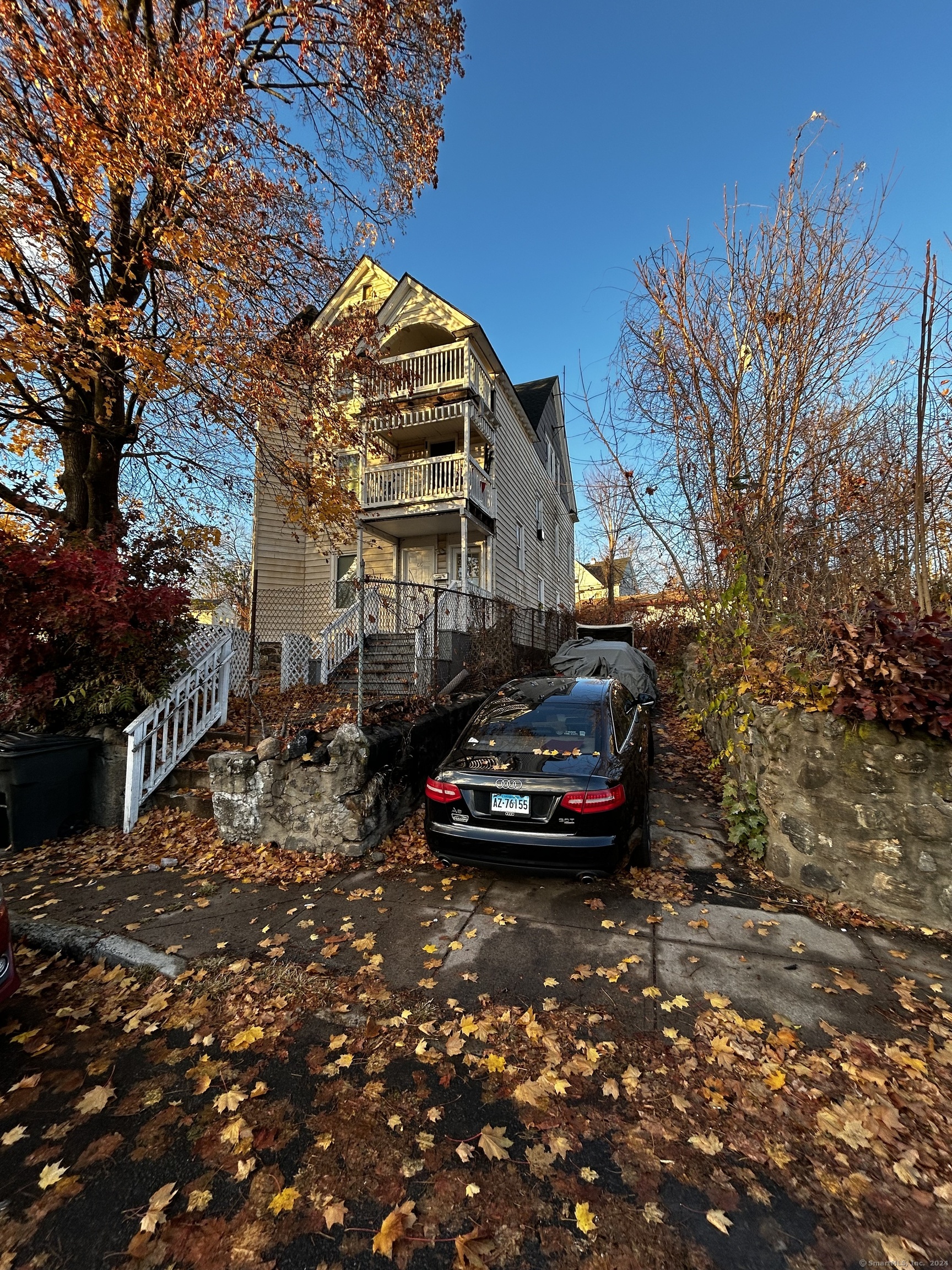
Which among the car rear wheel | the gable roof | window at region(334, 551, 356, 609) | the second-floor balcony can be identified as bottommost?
the car rear wheel

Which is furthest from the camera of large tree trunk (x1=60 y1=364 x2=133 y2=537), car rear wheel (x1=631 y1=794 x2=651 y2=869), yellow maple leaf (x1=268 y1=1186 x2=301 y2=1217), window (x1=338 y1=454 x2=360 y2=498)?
window (x1=338 y1=454 x2=360 y2=498)

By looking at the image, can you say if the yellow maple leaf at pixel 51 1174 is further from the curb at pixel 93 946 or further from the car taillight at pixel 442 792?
the car taillight at pixel 442 792

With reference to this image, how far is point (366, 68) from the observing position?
7.52 meters

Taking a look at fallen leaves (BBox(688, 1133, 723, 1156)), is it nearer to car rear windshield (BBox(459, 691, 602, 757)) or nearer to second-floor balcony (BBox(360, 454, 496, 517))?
car rear windshield (BBox(459, 691, 602, 757))

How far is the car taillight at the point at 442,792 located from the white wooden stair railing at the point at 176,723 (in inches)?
149

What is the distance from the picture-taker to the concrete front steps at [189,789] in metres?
5.93

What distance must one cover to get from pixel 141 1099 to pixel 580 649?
1044cm

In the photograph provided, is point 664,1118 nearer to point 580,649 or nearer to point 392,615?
point 580,649

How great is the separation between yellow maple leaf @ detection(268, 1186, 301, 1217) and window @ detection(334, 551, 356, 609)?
Answer: 13146mm

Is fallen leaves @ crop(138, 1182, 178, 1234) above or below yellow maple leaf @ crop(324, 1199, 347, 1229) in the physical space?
below

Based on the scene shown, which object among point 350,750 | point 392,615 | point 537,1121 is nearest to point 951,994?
point 537,1121

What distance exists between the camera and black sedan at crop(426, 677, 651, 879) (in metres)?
3.68

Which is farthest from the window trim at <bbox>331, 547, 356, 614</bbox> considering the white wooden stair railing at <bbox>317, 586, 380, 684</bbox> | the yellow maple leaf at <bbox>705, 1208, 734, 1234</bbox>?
the yellow maple leaf at <bbox>705, 1208, 734, 1234</bbox>

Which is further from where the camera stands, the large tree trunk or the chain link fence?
the chain link fence
